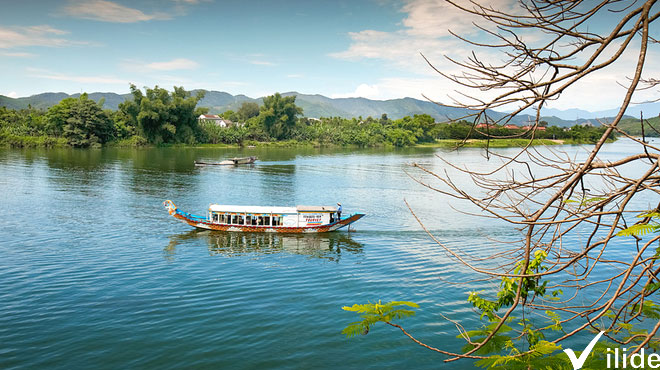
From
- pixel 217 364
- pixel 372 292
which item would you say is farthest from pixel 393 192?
pixel 217 364

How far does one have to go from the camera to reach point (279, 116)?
117m

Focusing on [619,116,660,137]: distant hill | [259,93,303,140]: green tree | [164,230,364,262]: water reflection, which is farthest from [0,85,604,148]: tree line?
[619,116,660,137]: distant hill

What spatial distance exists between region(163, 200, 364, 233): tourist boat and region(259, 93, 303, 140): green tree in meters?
91.7

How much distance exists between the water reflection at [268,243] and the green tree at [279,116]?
304ft

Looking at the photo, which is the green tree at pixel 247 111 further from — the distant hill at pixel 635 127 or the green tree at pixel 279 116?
the distant hill at pixel 635 127

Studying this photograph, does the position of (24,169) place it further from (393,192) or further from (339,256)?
(339,256)

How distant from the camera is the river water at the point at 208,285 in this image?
1180 cm

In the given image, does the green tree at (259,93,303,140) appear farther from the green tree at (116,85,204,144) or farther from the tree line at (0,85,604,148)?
the green tree at (116,85,204,144)

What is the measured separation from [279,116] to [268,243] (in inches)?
3817

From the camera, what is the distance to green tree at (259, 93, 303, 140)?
380ft

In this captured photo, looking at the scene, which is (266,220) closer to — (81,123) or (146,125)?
(81,123)

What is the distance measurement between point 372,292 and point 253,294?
429 centimetres

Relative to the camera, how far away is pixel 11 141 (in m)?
80.6

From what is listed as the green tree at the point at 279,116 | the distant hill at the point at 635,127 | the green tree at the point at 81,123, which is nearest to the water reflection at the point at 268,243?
the distant hill at the point at 635,127
